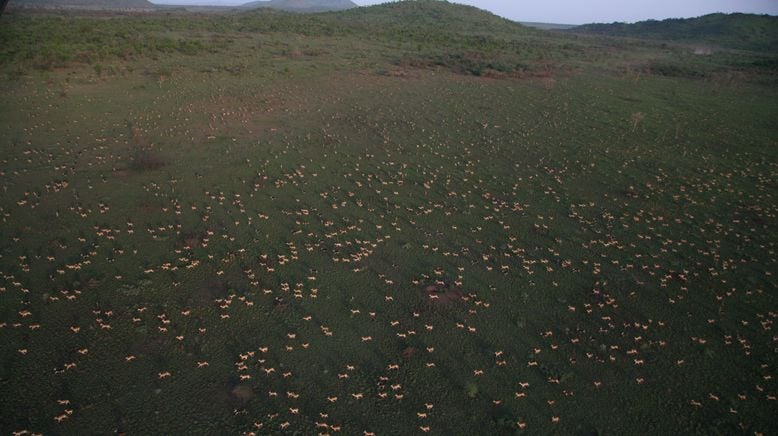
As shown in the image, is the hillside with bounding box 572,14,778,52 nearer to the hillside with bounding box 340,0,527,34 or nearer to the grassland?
the hillside with bounding box 340,0,527,34

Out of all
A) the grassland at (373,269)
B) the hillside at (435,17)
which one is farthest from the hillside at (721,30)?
the grassland at (373,269)

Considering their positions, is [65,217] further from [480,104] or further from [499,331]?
[480,104]

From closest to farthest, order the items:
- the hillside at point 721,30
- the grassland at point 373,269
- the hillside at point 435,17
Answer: the grassland at point 373,269
the hillside at point 721,30
the hillside at point 435,17

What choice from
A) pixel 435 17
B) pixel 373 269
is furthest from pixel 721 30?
pixel 373 269

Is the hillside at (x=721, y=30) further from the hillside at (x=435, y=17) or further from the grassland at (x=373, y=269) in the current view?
the grassland at (x=373, y=269)

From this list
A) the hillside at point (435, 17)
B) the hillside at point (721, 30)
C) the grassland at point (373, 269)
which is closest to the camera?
the grassland at point (373, 269)

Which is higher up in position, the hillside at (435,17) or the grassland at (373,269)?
the hillside at (435,17)

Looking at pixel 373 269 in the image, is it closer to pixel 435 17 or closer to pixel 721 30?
pixel 435 17

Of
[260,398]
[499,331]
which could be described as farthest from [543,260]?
[260,398]
